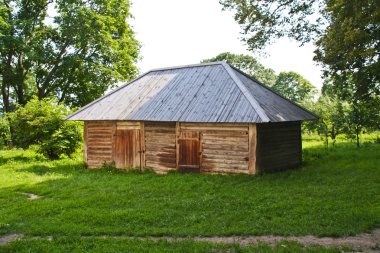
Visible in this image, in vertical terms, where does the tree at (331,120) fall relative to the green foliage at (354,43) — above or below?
below

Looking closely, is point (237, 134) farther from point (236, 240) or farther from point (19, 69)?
point (19, 69)

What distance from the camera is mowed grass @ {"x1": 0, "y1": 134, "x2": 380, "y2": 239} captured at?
8508 millimetres

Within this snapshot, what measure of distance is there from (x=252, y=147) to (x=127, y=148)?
6467mm

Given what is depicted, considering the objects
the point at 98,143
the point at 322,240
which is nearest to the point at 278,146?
the point at 98,143

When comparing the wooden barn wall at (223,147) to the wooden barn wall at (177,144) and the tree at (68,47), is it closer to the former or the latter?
the wooden barn wall at (177,144)

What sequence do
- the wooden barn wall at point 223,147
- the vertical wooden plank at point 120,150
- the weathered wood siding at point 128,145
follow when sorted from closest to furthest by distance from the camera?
the wooden barn wall at point 223,147 → the weathered wood siding at point 128,145 → the vertical wooden plank at point 120,150

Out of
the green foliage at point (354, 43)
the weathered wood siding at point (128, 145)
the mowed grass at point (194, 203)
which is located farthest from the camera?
the weathered wood siding at point (128, 145)

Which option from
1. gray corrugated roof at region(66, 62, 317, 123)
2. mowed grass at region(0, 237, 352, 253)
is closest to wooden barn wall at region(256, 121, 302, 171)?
gray corrugated roof at region(66, 62, 317, 123)

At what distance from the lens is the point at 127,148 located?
723 inches

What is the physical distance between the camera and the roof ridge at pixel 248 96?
570 inches

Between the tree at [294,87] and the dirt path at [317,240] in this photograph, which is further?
the tree at [294,87]

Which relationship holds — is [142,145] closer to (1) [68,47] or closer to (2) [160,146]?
(2) [160,146]

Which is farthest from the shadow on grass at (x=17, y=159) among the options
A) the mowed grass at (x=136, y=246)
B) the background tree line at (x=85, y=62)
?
the mowed grass at (x=136, y=246)

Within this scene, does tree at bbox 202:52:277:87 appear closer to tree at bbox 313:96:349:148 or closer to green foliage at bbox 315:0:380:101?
tree at bbox 313:96:349:148
